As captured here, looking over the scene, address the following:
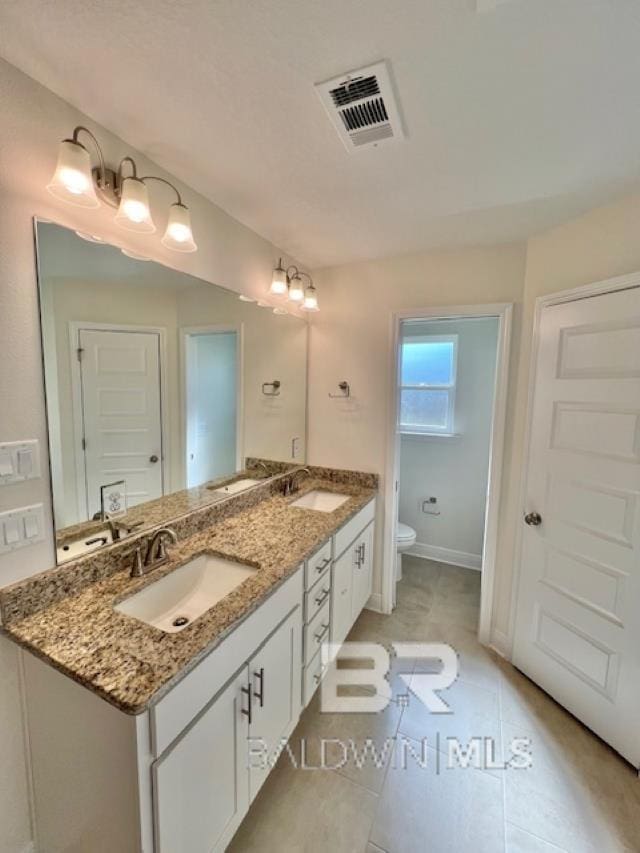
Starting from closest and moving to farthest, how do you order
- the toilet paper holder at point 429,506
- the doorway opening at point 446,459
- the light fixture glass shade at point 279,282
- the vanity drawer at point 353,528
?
the vanity drawer at point 353,528
the light fixture glass shade at point 279,282
the doorway opening at point 446,459
the toilet paper holder at point 429,506

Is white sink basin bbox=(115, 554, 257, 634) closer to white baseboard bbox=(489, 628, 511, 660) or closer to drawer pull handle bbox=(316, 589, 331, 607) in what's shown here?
drawer pull handle bbox=(316, 589, 331, 607)

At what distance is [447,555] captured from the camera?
10.7 ft

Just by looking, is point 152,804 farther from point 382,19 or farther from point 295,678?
point 382,19

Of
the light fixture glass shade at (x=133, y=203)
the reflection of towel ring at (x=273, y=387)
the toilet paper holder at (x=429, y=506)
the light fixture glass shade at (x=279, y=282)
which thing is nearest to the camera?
the light fixture glass shade at (x=133, y=203)

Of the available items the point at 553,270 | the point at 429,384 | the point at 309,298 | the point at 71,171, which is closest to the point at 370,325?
the point at 309,298

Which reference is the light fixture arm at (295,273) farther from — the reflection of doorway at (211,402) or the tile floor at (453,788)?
the tile floor at (453,788)

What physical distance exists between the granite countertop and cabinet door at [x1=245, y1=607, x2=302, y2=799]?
228 mm

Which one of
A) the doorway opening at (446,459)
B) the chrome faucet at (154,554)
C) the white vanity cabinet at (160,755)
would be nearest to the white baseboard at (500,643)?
the doorway opening at (446,459)

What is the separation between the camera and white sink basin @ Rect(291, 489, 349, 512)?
2.26 m

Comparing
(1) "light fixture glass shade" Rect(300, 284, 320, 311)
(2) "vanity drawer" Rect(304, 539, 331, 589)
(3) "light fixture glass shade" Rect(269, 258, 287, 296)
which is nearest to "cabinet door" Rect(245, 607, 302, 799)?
(2) "vanity drawer" Rect(304, 539, 331, 589)

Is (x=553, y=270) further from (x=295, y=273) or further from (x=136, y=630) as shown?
(x=136, y=630)

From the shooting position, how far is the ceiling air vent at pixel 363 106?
3.15 ft

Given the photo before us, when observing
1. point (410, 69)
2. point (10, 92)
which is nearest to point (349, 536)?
point (410, 69)

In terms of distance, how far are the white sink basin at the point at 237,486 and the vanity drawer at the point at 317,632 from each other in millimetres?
739
